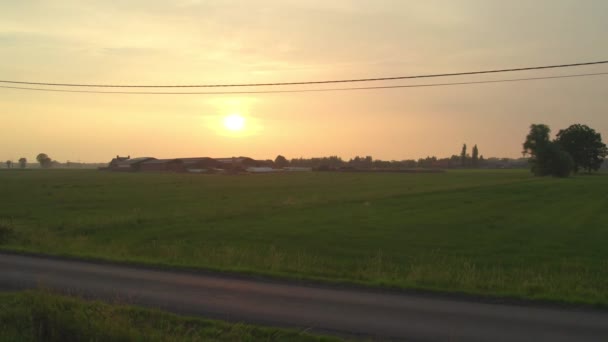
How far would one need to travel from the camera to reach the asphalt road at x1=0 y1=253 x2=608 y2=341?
10.6m

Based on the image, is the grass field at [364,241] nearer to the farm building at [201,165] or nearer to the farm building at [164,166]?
the farm building at [201,165]

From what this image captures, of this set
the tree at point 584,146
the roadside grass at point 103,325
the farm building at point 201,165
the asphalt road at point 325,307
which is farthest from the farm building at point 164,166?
the roadside grass at point 103,325

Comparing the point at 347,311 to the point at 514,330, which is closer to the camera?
the point at 514,330

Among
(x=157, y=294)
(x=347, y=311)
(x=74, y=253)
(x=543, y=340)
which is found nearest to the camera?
(x=543, y=340)

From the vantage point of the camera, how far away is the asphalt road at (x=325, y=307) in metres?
10.6

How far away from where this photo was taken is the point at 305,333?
10.1 metres

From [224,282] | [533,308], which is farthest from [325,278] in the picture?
[533,308]

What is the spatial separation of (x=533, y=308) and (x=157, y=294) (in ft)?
30.3

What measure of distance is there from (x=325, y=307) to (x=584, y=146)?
15828cm

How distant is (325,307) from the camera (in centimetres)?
1227

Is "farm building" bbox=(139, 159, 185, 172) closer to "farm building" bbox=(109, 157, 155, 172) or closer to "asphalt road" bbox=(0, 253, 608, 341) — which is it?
"farm building" bbox=(109, 157, 155, 172)

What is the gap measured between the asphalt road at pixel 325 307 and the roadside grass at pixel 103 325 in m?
0.84

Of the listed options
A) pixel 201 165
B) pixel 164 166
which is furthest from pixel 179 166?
pixel 201 165

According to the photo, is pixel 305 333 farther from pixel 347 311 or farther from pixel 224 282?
pixel 224 282
